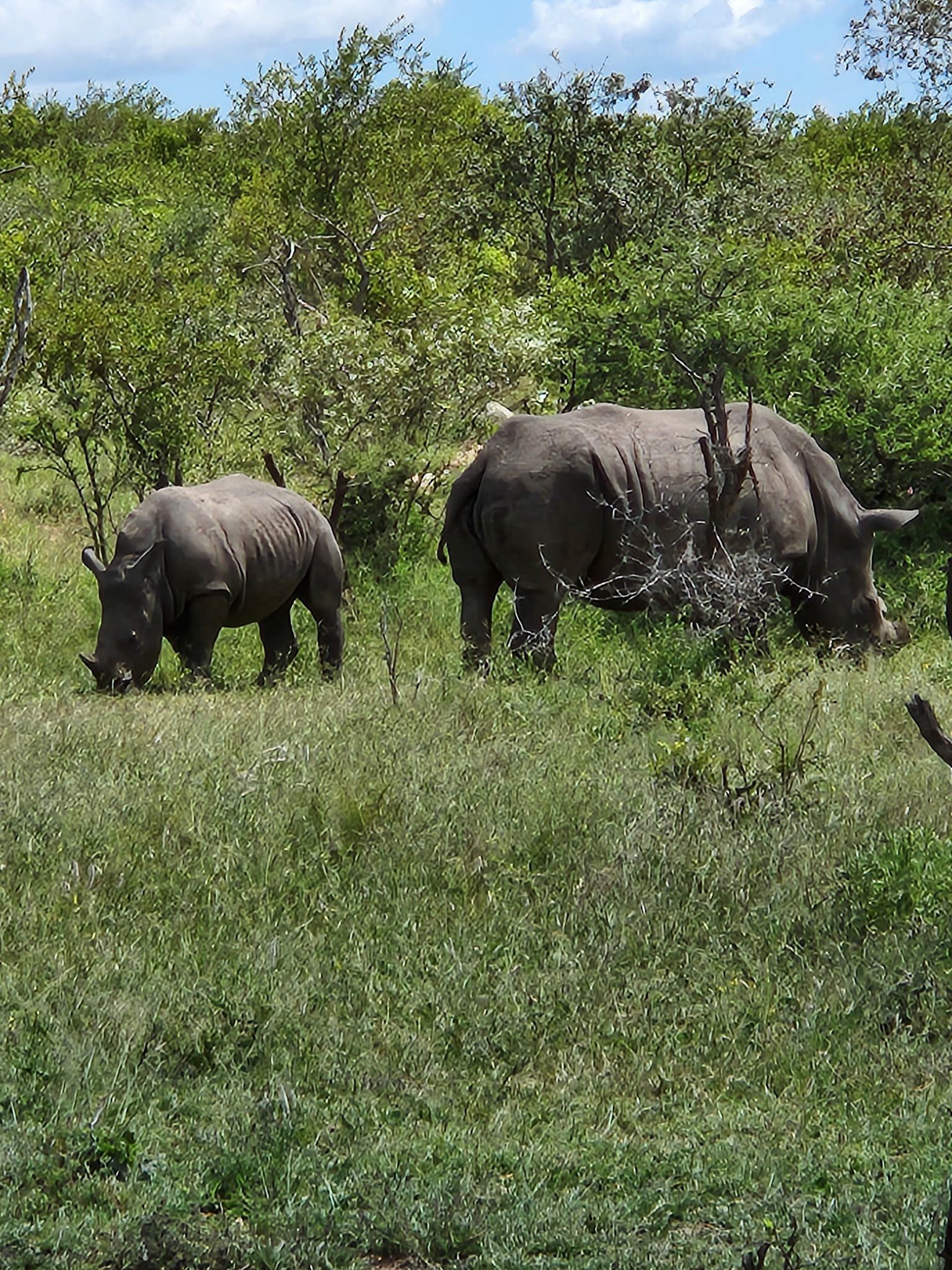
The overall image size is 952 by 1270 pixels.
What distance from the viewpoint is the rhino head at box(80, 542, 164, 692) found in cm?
1095

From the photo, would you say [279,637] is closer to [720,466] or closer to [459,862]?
[720,466]

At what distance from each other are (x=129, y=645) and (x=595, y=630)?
11.9ft

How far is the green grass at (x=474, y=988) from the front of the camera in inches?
173

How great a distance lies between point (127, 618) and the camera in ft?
36.0

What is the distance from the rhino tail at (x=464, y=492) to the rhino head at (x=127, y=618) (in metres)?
1.92

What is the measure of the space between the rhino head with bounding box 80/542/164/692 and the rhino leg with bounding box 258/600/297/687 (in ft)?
4.92

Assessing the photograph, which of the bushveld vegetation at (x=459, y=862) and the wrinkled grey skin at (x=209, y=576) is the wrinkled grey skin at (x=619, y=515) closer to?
the bushveld vegetation at (x=459, y=862)

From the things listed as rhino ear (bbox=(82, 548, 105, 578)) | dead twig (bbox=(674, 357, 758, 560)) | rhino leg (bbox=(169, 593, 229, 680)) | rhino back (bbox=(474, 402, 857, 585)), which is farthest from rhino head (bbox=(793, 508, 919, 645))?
rhino ear (bbox=(82, 548, 105, 578))

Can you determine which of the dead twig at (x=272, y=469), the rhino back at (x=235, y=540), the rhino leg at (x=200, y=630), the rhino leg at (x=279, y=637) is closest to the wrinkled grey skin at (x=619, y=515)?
the rhino back at (x=235, y=540)

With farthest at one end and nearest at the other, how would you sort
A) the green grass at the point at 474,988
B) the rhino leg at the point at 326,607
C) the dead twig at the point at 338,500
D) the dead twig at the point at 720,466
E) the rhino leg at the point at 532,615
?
the dead twig at the point at 338,500, the rhino leg at the point at 326,607, the rhino leg at the point at 532,615, the dead twig at the point at 720,466, the green grass at the point at 474,988

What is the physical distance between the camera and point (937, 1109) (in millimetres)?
4934

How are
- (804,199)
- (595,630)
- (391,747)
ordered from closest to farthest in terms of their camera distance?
(391,747)
(595,630)
(804,199)

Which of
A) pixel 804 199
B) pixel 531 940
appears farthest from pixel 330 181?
pixel 531 940

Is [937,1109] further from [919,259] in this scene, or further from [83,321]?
[919,259]
